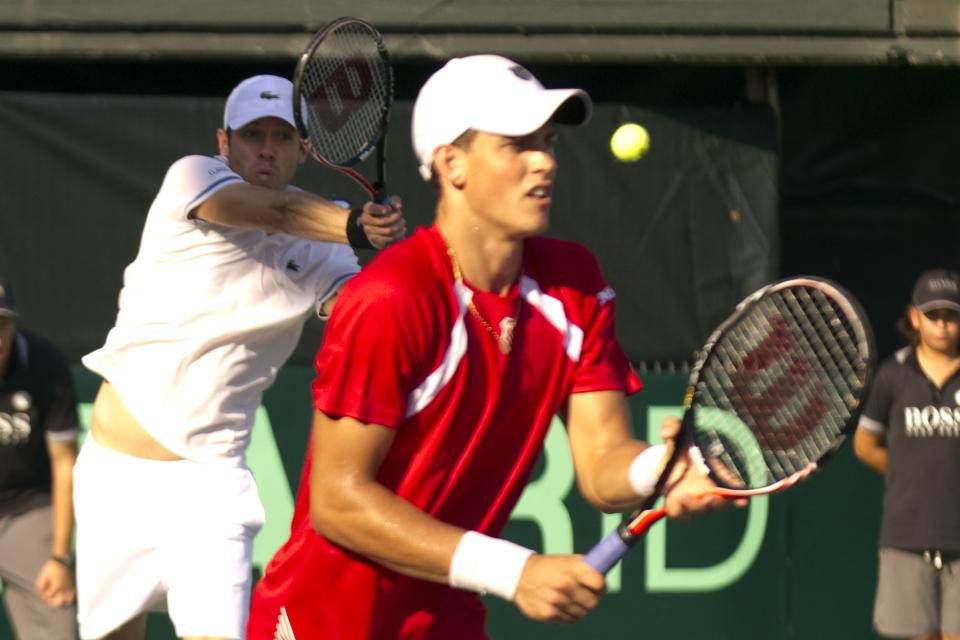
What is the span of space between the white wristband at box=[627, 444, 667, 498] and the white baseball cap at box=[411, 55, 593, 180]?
1.98 ft

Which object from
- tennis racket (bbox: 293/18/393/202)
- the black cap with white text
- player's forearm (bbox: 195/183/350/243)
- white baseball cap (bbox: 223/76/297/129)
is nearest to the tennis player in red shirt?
player's forearm (bbox: 195/183/350/243)

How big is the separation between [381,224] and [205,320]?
831 millimetres

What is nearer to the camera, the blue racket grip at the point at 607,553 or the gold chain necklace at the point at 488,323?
the blue racket grip at the point at 607,553

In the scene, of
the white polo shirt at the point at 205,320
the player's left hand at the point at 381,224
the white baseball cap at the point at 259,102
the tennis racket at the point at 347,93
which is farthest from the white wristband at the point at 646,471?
the white baseball cap at the point at 259,102

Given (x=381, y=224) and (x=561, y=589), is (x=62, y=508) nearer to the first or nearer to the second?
(x=381, y=224)

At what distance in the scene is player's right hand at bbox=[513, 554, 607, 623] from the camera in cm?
295

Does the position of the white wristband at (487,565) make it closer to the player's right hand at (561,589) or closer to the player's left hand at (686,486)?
the player's right hand at (561,589)

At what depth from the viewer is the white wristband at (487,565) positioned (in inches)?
120

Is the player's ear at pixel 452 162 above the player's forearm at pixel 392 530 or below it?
Result: above

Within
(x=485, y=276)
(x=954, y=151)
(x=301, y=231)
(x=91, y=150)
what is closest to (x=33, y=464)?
(x=91, y=150)

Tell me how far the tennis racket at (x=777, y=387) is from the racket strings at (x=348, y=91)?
51.9 inches

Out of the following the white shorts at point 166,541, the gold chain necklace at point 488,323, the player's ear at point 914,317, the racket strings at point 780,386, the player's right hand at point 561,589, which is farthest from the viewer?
the player's ear at point 914,317

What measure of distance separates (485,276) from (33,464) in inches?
123

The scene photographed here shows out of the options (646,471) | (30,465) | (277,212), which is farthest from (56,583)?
(646,471)
